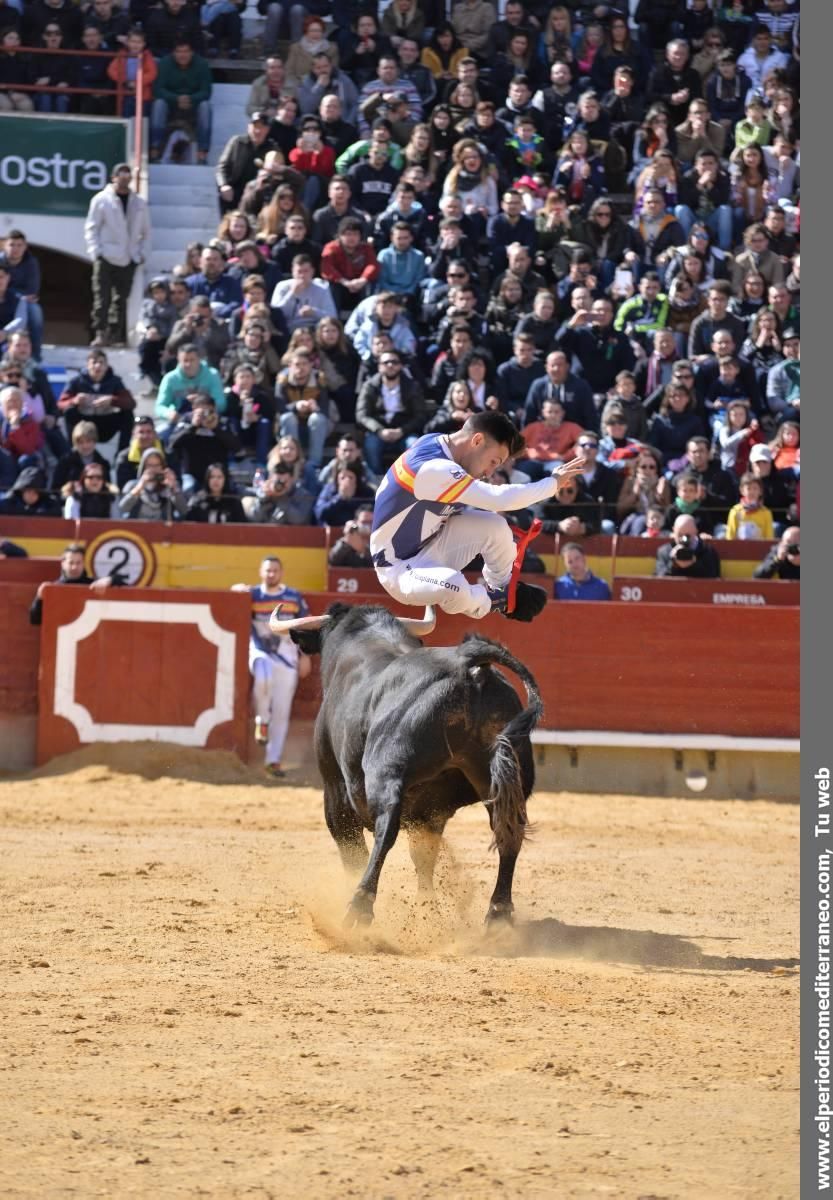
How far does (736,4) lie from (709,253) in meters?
4.22

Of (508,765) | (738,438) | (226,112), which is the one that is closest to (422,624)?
(508,765)

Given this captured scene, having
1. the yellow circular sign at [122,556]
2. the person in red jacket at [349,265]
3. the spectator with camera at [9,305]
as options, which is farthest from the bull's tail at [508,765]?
the spectator with camera at [9,305]

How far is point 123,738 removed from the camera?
1257cm

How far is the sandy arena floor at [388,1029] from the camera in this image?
13.1ft

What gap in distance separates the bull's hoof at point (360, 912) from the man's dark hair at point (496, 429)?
6.10ft

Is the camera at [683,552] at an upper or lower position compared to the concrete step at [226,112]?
lower

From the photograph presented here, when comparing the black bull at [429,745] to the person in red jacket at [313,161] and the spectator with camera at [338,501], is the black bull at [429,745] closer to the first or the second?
the spectator with camera at [338,501]

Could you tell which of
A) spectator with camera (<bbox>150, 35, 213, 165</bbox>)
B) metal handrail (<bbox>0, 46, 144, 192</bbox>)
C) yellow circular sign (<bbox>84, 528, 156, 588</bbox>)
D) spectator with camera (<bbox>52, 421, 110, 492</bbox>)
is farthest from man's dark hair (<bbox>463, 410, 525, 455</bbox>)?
spectator with camera (<bbox>150, 35, 213, 165</bbox>)

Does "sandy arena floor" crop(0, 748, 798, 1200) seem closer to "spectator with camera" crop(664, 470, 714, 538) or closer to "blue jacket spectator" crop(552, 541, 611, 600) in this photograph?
"blue jacket spectator" crop(552, 541, 611, 600)

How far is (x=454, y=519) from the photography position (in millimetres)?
7340

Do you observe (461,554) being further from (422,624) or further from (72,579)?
(72,579)

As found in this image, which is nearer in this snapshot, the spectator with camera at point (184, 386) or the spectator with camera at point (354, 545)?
the spectator with camera at point (354, 545)

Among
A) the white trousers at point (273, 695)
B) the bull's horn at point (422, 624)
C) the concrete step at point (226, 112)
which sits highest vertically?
the concrete step at point (226, 112)

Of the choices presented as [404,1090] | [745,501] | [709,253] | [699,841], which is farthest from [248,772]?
[404,1090]
